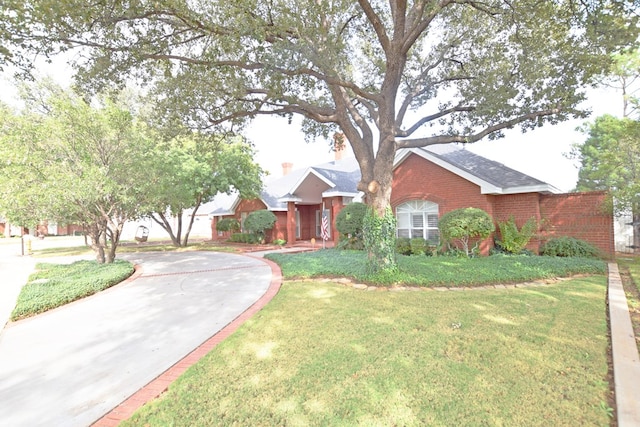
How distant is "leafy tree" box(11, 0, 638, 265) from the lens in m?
7.07

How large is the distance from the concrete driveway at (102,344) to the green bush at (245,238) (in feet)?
43.8

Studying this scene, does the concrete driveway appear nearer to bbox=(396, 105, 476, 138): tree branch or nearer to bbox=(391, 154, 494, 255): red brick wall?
bbox=(396, 105, 476, 138): tree branch

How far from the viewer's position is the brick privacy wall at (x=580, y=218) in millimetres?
11219

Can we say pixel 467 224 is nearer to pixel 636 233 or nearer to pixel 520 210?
pixel 520 210

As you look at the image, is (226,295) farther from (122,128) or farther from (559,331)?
(122,128)

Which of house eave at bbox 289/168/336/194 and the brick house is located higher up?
house eave at bbox 289/168/336/194

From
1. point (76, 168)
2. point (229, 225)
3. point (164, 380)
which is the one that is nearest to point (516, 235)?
point (164, 380)

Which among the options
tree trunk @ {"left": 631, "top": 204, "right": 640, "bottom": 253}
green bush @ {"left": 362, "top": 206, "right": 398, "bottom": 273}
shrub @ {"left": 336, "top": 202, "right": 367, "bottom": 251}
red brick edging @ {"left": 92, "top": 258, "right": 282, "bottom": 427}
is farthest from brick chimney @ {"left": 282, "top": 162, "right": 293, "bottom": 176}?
red brick edging @ {"left": 92, "top": 258, "right": 282, "bottom": 427}

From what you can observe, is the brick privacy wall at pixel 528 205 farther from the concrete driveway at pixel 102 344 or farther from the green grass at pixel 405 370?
the concrete driveway at pixel 102 344

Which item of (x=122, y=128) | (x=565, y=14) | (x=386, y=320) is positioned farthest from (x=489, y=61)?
(x=122, y=128)

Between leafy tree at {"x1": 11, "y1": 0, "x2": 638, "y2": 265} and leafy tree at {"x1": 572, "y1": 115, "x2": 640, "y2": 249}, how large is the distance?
14.0 ft

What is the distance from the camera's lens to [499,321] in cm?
523

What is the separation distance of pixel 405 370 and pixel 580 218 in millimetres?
12126

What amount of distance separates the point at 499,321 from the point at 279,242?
1706cm
